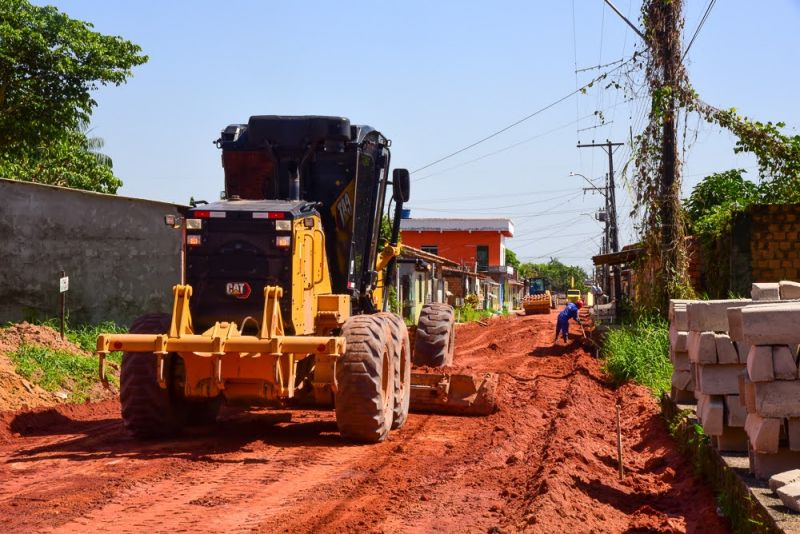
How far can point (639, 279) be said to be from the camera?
2133 cm

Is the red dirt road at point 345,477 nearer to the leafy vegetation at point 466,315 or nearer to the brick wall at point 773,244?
the brick wall at point 773,244

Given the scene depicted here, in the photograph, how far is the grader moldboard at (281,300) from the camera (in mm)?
9883

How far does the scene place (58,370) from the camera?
14844mm

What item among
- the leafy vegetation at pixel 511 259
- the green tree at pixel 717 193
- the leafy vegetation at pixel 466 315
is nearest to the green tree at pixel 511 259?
the leafy vegetation at pixel 511 259

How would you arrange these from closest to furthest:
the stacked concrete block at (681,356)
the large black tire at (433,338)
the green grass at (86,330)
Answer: the stacked concrete block at (681,356), the large black tire at (433,338), the green grass at (86,330)

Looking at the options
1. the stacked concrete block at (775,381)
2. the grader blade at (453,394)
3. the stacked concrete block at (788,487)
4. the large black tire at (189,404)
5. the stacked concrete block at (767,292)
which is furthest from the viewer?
the grader blade at (453,394)

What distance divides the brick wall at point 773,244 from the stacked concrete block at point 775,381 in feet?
37.7

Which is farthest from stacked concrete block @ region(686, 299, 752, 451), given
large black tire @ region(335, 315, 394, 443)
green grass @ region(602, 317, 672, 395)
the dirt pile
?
the dirt pile

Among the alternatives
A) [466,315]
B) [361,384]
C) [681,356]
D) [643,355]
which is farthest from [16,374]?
[466,315]

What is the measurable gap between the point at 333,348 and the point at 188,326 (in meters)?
1.60

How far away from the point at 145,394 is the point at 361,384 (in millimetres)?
2223

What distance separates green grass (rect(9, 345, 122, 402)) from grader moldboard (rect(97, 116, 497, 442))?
3.53 meters

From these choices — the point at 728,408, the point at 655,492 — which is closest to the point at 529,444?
the point at 655,492

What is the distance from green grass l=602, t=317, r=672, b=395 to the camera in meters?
16.7
